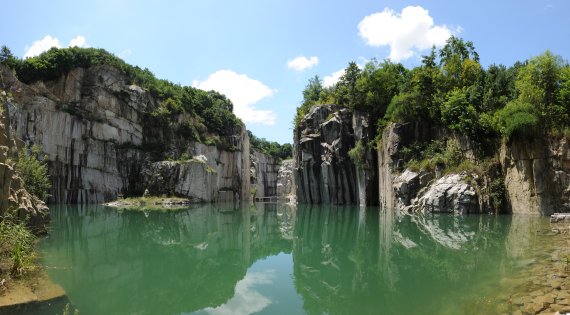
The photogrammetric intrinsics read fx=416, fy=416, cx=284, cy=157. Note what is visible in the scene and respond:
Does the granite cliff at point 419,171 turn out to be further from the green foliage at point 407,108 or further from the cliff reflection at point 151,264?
the cliff reflection at point 151,264

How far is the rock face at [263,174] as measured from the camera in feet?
275

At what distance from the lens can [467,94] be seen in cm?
3081

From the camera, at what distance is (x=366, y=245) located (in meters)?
15.9

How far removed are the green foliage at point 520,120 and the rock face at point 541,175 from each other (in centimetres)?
69

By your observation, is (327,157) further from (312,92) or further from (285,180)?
(285,180)

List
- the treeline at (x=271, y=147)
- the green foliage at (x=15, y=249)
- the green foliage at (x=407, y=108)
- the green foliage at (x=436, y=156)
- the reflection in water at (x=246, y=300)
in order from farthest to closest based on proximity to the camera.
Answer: the treeline at (x=271, y=147) < the green foliage at (x=407, y=108) < the green foliage at (x=436, y=156) < the green foliage at (x=15, y=249) < the reflection in water at (x=246, y=300)

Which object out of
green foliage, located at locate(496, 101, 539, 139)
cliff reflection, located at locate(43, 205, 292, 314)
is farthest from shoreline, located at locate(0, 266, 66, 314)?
green foliage, located at locate(496, 101, 539, 139)

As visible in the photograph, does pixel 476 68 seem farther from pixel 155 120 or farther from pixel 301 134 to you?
pixel 155 120

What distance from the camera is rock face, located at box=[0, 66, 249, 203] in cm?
4319

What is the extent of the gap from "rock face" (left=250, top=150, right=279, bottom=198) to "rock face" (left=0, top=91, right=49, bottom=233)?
206 feet

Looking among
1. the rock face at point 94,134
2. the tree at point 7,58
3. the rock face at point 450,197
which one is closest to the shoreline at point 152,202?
the rock face at point 94,134

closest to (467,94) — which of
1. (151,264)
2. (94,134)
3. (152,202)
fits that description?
(151,264)

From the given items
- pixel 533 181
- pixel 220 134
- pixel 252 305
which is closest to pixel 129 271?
pixel 252 305

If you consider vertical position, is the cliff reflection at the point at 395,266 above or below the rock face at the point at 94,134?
below
